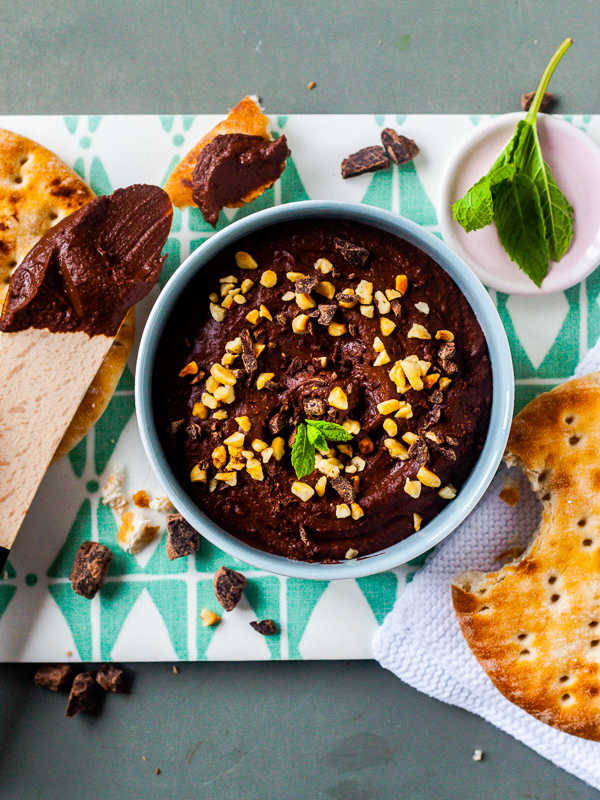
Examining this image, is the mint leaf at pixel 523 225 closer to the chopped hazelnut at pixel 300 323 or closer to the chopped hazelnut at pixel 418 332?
the chopped hazelnut at pixel 418 332

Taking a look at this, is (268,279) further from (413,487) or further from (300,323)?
(413,487)

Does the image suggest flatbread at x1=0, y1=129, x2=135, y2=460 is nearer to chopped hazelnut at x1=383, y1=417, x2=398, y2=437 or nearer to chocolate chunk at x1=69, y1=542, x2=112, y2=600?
chocolate chunk at x1=69, y1=542, x2=112, y2=600

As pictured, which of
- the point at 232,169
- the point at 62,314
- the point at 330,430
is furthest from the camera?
the point at 232,169

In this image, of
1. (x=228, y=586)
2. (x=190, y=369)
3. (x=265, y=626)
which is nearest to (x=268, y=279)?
(x=190, y=369)

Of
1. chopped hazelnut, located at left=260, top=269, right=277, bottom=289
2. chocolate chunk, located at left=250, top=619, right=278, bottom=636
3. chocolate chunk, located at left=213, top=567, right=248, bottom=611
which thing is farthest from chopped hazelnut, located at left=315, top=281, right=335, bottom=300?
chocolate chunk, located at left=250, top=619, right=278, bottom=636

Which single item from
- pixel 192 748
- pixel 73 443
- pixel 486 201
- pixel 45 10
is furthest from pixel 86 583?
pixel 45 10

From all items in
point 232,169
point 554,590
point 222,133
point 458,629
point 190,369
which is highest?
point 222,133
